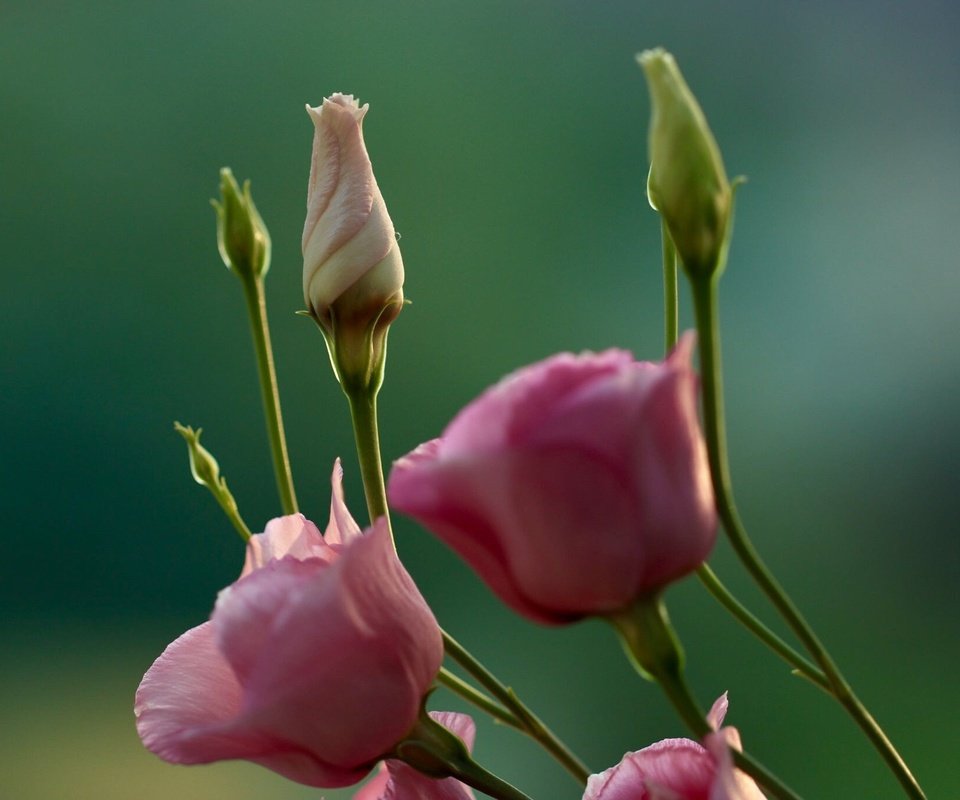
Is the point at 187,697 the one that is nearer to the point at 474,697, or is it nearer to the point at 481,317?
the point at 474,697

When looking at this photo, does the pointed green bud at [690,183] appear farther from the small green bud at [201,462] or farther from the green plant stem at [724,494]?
the small green bud at [201,462]

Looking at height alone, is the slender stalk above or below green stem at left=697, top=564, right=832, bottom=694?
above

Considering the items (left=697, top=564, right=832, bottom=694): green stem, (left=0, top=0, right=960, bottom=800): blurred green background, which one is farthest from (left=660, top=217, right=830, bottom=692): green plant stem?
(left=0, top=0, right=960, bottom=800): blurred green background

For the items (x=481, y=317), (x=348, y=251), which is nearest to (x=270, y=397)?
(x=348, y=251)

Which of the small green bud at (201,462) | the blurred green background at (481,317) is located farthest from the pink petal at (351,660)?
the blurred green background at (481,317)

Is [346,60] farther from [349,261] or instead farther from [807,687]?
[349,261]

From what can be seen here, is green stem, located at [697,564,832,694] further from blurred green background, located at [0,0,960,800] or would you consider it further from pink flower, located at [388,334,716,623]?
blurred green background, located at [0,0,960,800]
